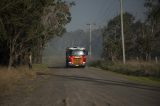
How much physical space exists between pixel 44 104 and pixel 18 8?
13.6 meters

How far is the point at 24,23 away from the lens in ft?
98.8

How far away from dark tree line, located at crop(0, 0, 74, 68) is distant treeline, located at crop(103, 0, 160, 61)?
13.0m

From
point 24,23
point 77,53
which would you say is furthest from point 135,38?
point 24,23

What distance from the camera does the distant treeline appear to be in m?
66.7

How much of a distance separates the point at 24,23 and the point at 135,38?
5386cm

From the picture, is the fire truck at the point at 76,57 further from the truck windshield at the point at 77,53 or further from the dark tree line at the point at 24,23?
the dark tree line at the point at 24,23

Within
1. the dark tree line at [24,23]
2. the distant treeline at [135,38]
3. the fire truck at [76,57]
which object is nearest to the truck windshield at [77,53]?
the fire truck at [76,57]

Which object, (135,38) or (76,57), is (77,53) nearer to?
(76,57)

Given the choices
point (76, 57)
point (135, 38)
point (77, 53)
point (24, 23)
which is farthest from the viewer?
point (135, 38)

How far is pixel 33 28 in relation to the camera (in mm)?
35125

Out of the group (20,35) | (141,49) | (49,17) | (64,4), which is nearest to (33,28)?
(20,35)

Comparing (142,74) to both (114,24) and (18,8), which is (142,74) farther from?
(114,24)

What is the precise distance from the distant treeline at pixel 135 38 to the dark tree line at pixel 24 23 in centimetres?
1296

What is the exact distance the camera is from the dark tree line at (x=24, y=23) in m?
25.4
